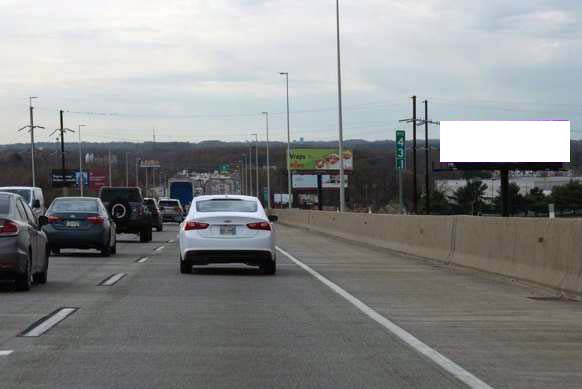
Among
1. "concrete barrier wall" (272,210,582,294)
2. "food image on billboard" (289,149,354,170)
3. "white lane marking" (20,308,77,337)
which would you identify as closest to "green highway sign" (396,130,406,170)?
"food image on billboard" (289,149,354,170)

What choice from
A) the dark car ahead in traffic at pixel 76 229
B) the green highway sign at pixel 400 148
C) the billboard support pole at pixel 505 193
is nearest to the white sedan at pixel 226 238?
the dark car ahead in traffic at pixel 76 229

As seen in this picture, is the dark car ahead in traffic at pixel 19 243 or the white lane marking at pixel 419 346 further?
the dark car ahead in traffic at pixel 19 243

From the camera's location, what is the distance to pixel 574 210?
46656 mm

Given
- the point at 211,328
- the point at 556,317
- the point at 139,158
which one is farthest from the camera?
the point at 139,158

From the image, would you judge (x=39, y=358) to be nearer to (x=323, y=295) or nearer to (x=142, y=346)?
(x=142, y=346)

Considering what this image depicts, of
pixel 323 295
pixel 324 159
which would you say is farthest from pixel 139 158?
pixel 323 295

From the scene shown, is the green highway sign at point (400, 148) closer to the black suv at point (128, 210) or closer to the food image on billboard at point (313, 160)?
the food image on billboard at point (313, 160)

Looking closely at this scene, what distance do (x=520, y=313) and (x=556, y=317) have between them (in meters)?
0.60

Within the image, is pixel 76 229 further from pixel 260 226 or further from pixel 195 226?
pixel 260 226

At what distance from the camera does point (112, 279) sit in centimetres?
1788

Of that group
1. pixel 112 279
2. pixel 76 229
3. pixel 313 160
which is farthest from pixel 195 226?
pixel 313 160

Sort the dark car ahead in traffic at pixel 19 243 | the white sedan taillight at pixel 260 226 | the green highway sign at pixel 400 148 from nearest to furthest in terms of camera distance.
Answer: the dark car ahead in traffic at pixel 19 243 → the white sedan taillight at pixel 260 226 → the green highway sign at pixel 400 148

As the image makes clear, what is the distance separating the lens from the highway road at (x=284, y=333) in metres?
8.33

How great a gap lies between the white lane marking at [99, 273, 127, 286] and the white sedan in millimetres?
1289
